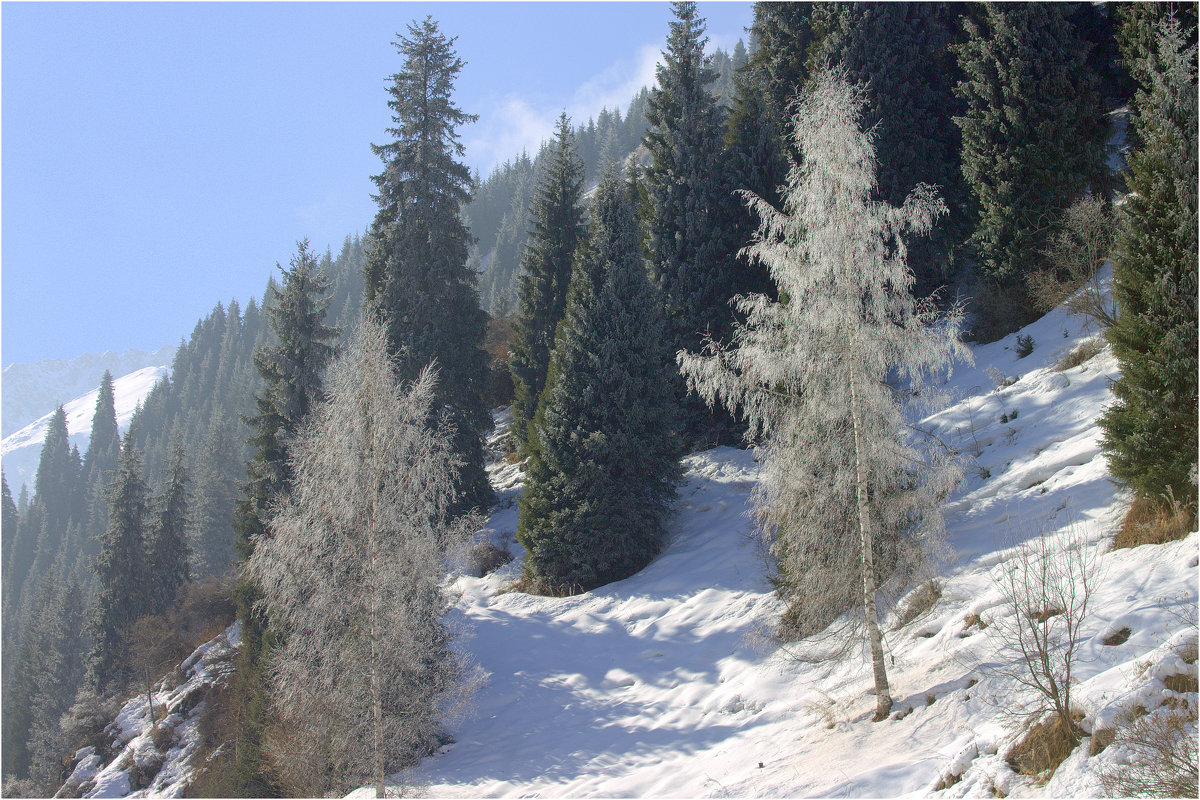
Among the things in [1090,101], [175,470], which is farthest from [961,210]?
[175,470]

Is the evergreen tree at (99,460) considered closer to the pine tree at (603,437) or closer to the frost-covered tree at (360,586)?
the pine tree at (603,437)

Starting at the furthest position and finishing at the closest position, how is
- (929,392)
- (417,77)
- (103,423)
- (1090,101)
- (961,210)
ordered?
(103,423), (417,77), (961,210), (1090,101), (929,392)

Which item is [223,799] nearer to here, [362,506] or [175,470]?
[362,506]

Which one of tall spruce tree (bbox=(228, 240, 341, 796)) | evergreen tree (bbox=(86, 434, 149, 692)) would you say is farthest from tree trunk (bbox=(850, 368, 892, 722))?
evergreen tree (bbox=(86, 434, 149, 692))

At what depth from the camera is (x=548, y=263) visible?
1198 inches

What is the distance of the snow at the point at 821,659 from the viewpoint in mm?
7668

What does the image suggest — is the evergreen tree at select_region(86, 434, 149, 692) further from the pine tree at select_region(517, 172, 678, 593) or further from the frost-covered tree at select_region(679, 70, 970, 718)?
the frost-covered tree at select_region(679, 70, 970, 718)

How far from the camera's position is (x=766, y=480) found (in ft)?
33.5

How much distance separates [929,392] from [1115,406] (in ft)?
10.7

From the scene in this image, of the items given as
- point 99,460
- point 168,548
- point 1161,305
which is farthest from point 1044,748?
point 99,460

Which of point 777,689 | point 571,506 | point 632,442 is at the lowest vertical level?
point 777,689

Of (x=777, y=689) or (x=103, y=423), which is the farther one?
(x=103, y=423)

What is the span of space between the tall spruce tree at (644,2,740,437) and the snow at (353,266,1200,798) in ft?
17.5

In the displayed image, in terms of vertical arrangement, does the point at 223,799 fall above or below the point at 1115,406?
below
